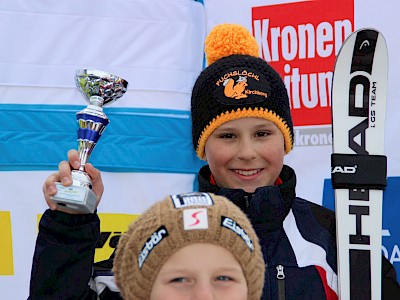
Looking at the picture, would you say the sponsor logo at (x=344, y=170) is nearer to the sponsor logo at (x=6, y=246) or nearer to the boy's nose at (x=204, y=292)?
the boy's nose at (x=204, y=292)

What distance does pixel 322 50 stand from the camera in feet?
11.7

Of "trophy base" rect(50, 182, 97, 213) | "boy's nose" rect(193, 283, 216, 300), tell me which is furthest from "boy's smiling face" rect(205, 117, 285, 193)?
"boy's nose" rect(193, 283, 216, 300)

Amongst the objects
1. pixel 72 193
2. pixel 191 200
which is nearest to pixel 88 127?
pixel 72 193

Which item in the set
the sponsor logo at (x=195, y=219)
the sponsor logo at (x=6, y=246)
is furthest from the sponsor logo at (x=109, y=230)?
the sponsor logo at (x=195, y=219)

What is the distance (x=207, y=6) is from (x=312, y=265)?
60.4 inches

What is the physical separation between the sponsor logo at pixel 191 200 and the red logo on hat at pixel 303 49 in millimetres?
1761

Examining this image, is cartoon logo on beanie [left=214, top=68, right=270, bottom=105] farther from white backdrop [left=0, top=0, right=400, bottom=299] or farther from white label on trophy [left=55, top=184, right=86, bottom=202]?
white backdrop [left=0, top=0, right=400, bottom=299]

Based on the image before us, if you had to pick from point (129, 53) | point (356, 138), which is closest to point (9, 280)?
point (129, 53)

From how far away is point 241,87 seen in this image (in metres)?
2.63

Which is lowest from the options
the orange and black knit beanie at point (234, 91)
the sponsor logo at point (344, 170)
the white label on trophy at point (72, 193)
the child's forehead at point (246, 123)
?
the white label on trophy at point (72, 193)

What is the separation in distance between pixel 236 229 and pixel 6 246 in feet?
6.24

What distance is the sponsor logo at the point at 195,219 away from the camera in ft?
5.88

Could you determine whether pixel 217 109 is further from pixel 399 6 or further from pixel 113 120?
pixel 399 6

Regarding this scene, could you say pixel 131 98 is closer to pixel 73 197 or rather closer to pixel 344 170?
pixel 344 170
